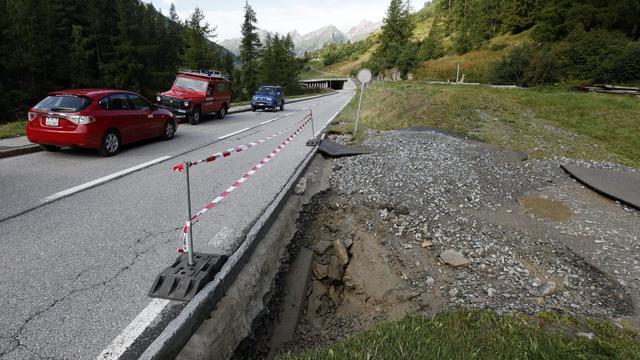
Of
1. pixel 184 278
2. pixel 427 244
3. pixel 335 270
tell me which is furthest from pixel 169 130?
pixel 427 244

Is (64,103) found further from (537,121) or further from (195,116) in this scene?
(537,121)

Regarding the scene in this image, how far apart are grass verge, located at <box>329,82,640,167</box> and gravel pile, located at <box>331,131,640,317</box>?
2018 millimetres

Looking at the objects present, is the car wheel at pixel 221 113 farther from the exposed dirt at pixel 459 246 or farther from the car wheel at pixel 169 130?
the exposed dirt at pixel 459 246

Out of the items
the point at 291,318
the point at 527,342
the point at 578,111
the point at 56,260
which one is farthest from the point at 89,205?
the point at 578,111

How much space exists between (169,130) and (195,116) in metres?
4.63

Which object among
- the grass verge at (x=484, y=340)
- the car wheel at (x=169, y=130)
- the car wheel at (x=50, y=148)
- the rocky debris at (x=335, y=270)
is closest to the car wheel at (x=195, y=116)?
the car wheel at (x=169, y=130)

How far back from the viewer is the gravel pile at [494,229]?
15.1 feet

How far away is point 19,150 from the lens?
341 inches

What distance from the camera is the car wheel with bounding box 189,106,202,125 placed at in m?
16.1

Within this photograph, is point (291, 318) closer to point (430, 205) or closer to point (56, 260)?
point (56, 260)

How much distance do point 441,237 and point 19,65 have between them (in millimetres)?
46028

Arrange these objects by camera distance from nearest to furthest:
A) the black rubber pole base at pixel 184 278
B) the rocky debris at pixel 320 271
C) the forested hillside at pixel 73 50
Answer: the black rubber pole base at pixel 184 278
the rocky debris at pixel 320 271
the forested hillside at pixel 73 50

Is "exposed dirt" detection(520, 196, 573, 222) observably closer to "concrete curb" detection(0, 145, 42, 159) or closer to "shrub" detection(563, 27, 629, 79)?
"concrete curb" detection(0, 145, 42, 159)

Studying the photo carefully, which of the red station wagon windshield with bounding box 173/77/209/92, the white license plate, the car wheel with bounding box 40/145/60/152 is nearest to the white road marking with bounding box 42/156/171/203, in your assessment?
the white license plate
